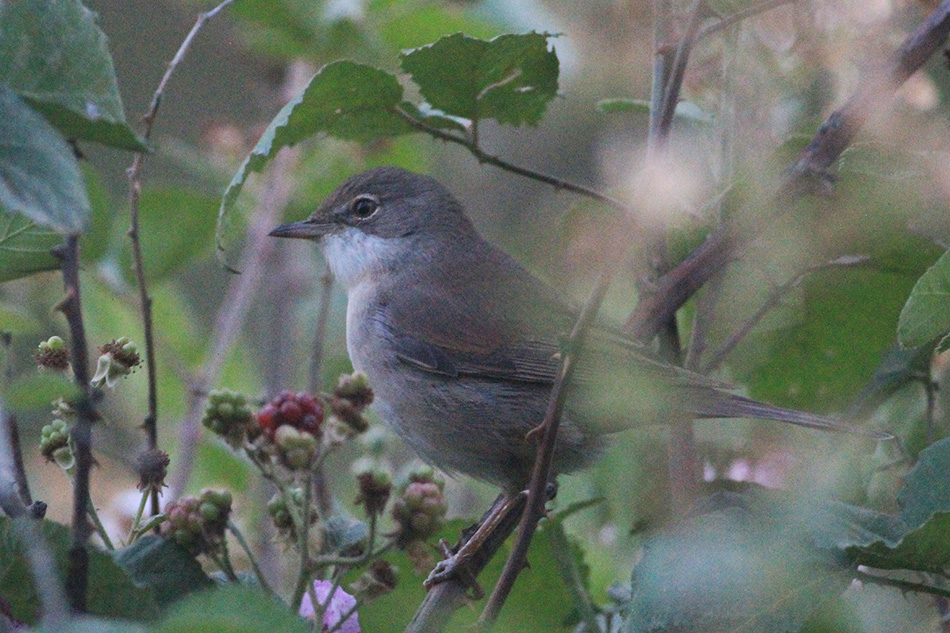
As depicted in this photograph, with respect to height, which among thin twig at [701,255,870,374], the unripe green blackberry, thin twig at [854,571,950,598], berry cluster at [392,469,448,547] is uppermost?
thin twig at [701,255,870,374]

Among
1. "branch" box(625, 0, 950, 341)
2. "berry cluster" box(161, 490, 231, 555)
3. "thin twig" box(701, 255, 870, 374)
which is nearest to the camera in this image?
"berry cluster" box(161, 490, 231, 555)

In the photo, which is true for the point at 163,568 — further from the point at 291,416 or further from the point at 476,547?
the point at 476,547

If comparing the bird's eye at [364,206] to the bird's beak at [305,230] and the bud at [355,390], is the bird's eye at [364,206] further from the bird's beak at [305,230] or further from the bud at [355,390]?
the bud at [355,390]

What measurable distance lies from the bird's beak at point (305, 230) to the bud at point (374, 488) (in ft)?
6.89

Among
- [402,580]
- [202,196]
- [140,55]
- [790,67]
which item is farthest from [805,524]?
[140,55]

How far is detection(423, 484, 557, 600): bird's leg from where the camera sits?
237cm

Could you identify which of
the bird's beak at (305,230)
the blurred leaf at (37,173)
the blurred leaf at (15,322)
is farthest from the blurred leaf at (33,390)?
the bird's beak at (305,230)

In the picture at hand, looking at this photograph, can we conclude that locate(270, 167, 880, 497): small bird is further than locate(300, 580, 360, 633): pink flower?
Yes

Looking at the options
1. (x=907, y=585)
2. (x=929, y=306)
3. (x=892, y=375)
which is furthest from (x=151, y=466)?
(x=892, y=375)

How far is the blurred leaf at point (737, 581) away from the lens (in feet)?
5.51

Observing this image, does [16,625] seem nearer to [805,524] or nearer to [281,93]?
[805,524]

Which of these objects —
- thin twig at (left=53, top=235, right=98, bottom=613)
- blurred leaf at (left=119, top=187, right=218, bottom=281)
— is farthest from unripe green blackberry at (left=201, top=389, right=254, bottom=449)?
blurred leaf at (left=119, top=187, right=218, bottom=281)

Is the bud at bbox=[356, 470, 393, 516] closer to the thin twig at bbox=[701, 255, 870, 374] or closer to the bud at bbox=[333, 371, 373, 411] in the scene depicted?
the bud at bbox=[333, 371, 373, 411]

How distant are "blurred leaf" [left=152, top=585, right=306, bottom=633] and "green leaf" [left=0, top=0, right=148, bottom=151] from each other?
57 centimetres
